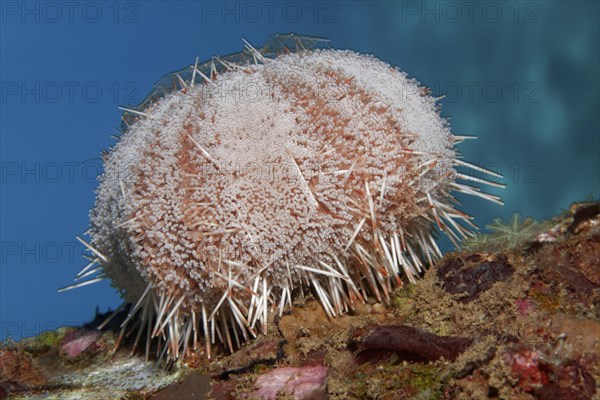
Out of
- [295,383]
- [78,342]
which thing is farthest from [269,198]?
[78,342]

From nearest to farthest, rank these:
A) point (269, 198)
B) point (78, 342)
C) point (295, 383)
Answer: point (295, 383) < point (269, 198) < point (78, 342)

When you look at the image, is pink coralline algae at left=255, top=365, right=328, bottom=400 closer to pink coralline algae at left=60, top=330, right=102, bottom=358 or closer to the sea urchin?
the sea urchin

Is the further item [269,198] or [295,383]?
[269,198]

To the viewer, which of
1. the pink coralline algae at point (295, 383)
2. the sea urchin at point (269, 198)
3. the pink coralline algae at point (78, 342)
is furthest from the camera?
the pink coralline algae at point (78, 342)

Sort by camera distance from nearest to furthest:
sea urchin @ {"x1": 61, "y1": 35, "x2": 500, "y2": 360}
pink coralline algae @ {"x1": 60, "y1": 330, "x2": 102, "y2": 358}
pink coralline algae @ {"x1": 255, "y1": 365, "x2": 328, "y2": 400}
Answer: pink coralline algae @ {"x1": 255, "y1": 365, "x2": 328, "y2": 400} → sea urchin @ {"x1": 61, "y1": 35, "x2": 500, "y2": 360} → pink coralline algae @ {"x1": 60, "y1": 330, "x2": 102, "y2": 358}

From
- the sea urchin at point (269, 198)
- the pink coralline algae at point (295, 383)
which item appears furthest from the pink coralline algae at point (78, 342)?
the pink coralline algae at point (295, 383)

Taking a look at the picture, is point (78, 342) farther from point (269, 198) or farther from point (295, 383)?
point (295, 383)

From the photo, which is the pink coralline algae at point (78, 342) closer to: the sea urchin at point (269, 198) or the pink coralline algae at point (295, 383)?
the sea urchin at point (269, 198)

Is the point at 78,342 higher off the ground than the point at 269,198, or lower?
lower

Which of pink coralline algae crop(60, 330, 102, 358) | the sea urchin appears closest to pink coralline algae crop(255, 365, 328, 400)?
the sea urchin
